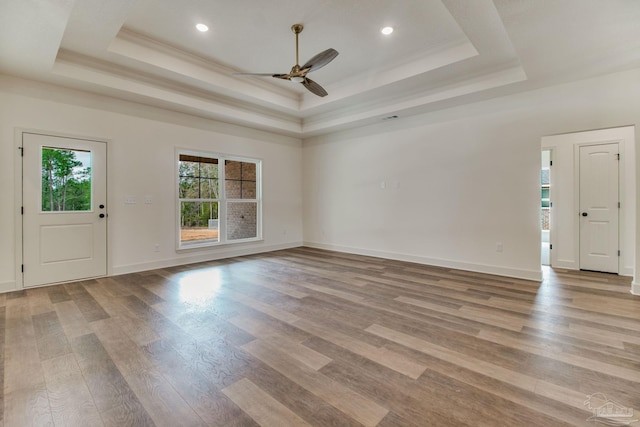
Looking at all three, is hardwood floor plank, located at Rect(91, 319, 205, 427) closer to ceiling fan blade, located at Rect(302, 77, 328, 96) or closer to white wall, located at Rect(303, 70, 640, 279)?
ceiling fan blade, located at Rect(302, 77, 328, 96)

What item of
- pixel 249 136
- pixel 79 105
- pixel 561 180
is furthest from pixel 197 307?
pixel 561 180

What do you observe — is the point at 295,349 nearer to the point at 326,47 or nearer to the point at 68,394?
the point at 68,394

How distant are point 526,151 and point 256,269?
4621 mm

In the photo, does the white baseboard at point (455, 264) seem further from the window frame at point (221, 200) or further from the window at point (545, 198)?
the window at point (545, 198)

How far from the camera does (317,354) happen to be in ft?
7.29

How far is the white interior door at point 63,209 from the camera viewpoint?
3.96m

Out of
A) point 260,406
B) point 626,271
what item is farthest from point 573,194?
point 260,406

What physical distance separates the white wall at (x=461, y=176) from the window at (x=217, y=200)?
1.84 metres

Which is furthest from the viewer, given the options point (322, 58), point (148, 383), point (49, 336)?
point (322, 58)

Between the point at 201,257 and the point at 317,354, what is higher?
the point at 201,257

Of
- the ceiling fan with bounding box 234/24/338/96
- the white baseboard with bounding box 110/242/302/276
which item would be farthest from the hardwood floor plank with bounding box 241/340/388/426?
the white baseboard with bounding box 110/242/302/276

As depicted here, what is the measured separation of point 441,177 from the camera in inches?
203

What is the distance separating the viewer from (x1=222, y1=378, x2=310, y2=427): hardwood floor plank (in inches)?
60.8

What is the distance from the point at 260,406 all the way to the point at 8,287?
14.2ft
